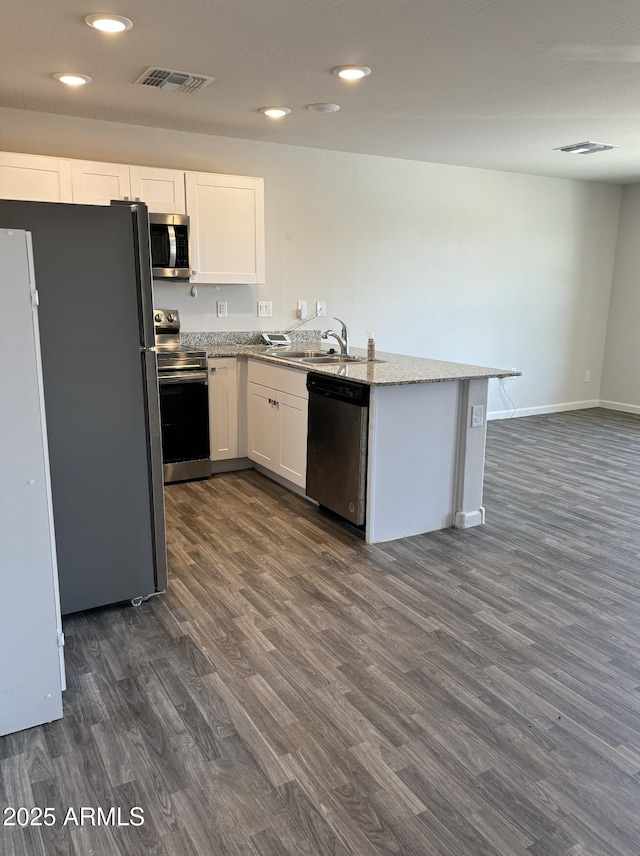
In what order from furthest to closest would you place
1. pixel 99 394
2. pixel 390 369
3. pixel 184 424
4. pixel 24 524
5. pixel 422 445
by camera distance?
pixel 184 424 → pixel 390 369 → pixel 422 445 → pixel 99 394 → pixel 24 524

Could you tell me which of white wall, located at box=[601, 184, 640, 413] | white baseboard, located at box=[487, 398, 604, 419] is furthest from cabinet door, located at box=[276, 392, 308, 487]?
white wall, located at box=[601, 184, 640, 413]

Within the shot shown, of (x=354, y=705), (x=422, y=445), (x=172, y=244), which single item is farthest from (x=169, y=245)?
(x=354, y=705)

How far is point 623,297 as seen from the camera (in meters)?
7.48

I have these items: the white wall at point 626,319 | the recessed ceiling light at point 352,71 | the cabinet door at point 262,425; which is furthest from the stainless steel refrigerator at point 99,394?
the white wall at point 626,319

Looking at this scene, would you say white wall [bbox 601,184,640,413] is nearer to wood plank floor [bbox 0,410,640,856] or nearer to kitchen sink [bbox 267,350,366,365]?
wood plank floor [bbox 0,410,640,856]

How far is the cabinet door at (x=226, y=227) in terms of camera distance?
459 centimetres

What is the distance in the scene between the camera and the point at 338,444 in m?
3.75

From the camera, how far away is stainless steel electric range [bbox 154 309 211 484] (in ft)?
Result: 14.8

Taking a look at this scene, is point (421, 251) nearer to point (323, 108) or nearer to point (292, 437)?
point (323, 108)

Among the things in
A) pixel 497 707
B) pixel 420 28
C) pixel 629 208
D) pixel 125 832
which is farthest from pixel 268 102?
pixel 629 208

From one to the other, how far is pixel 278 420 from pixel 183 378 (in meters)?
0.76

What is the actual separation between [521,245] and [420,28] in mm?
4422

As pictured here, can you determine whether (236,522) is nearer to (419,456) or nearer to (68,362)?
(419,456)

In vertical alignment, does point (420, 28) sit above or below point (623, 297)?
above
